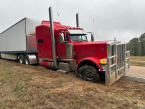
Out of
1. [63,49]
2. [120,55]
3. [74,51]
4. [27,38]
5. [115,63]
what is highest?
[27,38]

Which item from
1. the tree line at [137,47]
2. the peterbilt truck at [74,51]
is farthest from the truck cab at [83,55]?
the tree line at [137,47]

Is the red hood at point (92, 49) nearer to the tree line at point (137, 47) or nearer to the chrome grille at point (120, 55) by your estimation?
the chrome grille at point (120, 55)

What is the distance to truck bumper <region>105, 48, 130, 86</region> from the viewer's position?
437 cm

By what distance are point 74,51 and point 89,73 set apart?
5.17 ft

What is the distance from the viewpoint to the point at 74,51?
20.0 feet

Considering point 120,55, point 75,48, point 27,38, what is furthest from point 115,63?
point 27,38

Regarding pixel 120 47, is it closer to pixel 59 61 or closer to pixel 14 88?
pixel 59 61

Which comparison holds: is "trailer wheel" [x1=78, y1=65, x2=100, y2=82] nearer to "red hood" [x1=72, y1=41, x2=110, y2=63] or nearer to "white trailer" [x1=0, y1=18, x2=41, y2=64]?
"red hood" [x1=72, y1=41, x2=110, y2=63]

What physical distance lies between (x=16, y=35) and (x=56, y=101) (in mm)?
9567

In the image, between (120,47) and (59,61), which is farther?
(59,61)

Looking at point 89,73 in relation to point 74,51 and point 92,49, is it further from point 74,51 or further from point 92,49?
point 74,51

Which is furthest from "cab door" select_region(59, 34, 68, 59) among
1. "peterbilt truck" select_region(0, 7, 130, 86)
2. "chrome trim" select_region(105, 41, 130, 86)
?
"chrome trim" select_region(105, 41, 130, 86)

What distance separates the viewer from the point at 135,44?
60.3 metres

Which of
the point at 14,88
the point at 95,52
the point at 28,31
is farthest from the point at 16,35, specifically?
the point at 95,52
